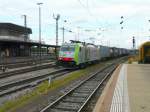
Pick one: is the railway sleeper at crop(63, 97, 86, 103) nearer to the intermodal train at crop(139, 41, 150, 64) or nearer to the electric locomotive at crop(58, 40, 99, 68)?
the electric locomotive at crop(58, 40, 99, 68)

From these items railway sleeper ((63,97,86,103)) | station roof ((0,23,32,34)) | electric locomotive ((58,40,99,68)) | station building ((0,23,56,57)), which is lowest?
railway sleeper ((63,97,86,103))

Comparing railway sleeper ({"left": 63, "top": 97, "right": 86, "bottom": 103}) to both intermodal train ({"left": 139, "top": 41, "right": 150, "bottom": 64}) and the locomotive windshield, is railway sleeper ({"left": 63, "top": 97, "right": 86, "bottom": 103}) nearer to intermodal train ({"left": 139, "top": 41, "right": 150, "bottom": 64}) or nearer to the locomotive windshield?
the locomotive windshield

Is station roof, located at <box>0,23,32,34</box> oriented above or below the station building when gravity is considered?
above

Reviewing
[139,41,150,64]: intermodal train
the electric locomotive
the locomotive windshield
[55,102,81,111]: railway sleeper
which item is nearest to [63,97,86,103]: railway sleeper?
[55,102,81,111]: railway sleeper

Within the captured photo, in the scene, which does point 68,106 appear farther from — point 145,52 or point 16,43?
point 16,43

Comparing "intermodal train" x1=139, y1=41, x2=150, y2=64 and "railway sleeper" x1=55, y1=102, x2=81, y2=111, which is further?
"intermodal train" x1=139, y1=41, x2=150, y2=64

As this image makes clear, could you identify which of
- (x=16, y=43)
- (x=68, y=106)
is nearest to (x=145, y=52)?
(x=68, y=106)

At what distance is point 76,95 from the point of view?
56.9 feet

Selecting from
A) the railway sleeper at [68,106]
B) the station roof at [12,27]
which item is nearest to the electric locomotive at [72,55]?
the railway sleeper at [68,106]

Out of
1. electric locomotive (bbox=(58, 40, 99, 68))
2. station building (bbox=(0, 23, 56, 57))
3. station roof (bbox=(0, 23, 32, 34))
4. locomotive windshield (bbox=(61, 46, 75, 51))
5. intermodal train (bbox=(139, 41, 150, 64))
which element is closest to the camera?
electric locomotive (bbox=(58, 40, 99, 68))

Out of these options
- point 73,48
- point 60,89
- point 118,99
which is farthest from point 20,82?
point 73,48

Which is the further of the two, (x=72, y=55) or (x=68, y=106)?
(x=72, y=55)

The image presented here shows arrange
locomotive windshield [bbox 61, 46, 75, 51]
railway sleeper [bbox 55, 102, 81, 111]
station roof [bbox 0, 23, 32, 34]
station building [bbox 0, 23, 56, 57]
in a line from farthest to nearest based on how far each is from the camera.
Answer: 1. station roof [bbox 0, 23, 32, 34]
2. station building [bbox 0, 23, 56, 57]
3. locomotive windshield [bbox 61, 46, 75, 51]
4. railway sleeper [bbox 55, 102, 81, 111]

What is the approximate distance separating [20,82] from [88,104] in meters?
10.6
